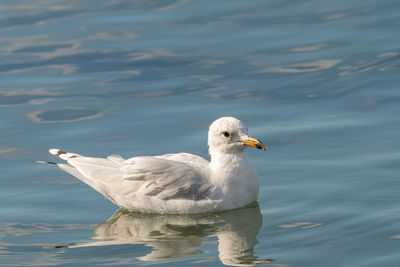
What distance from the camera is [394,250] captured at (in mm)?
9516

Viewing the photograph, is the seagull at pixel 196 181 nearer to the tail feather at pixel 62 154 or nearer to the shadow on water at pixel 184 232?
the shadow on water at pixel 184 232

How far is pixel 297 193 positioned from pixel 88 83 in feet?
18.4

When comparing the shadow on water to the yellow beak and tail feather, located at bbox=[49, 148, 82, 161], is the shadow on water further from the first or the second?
tail feather, located at bbox=[49, 148, 82, 161]

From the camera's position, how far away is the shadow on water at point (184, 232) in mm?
9820

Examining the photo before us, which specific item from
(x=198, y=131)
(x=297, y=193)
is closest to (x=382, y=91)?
(x=198, y=131)

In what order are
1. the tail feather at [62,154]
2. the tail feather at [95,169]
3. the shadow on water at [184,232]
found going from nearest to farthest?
the shadow on water at [184,232]
the tail feather at [95,169]
the tail feather at [62,154]

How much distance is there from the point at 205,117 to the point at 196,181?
2.95 m

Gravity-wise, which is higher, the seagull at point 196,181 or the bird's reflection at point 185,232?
the seagull at point 196,181

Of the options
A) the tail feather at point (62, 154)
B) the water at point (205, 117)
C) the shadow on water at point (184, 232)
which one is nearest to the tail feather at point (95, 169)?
the tail feather at point (62, 154)

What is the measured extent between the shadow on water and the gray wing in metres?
0.27

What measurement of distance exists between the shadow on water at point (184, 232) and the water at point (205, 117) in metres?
0.03

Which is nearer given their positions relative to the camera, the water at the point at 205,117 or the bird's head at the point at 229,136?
the water at the point at 205,117

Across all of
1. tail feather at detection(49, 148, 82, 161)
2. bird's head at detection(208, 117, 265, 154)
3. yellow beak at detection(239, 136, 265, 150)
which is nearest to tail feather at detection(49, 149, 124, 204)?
tail feather at detection(49, 148, 82, 161)

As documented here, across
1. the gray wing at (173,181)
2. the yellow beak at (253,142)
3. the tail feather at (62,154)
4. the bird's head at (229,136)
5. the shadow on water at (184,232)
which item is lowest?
the shadow on water at (184,232)
